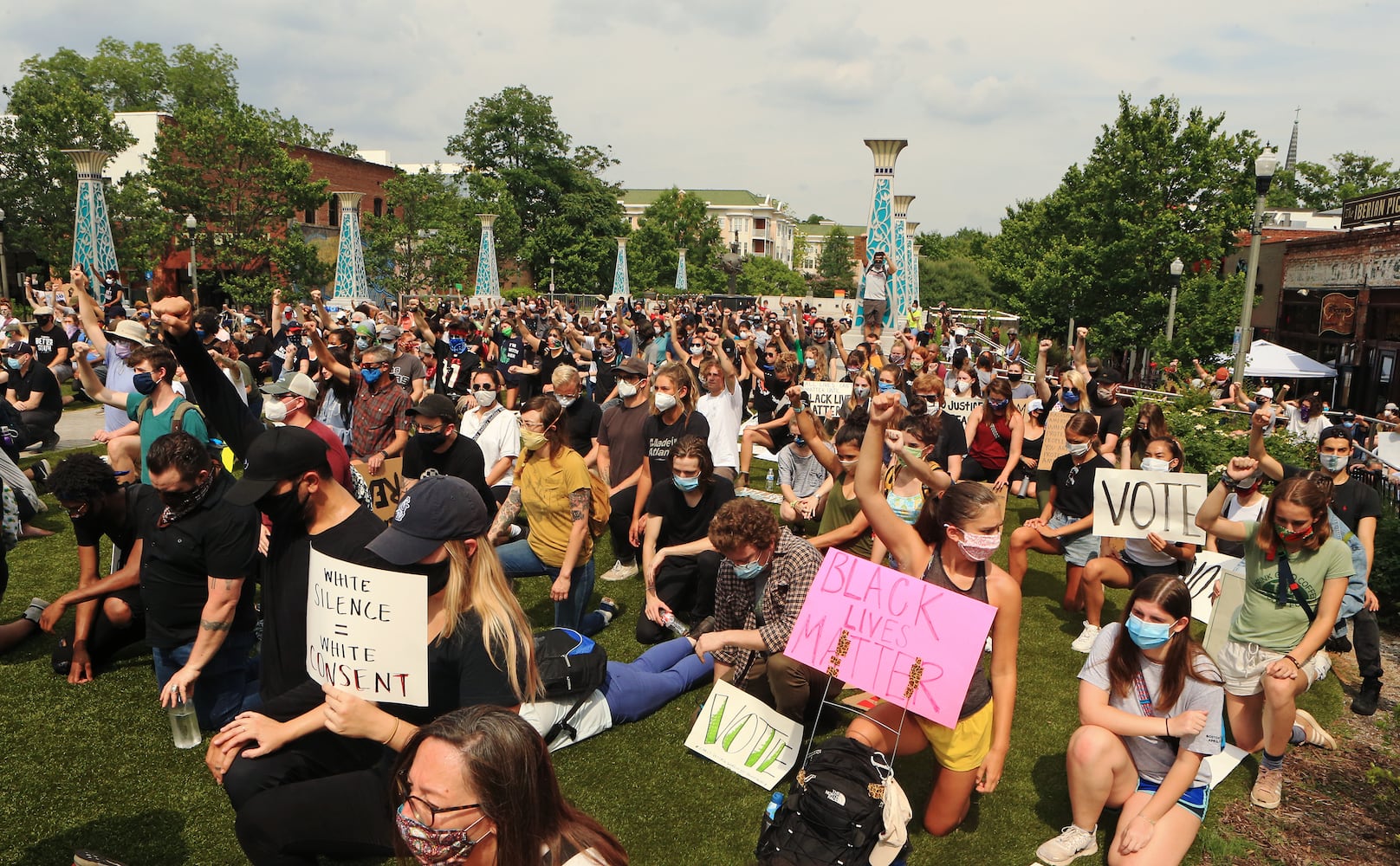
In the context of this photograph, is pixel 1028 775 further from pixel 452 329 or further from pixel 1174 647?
pixel 452 329

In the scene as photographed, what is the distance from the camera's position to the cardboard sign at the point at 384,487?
6.71 m

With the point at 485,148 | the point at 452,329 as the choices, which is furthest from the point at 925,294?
the point at 452,329

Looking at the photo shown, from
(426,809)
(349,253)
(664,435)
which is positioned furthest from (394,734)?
(349,253)

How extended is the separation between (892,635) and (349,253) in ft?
96.4

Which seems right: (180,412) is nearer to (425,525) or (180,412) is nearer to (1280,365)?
(425,525)

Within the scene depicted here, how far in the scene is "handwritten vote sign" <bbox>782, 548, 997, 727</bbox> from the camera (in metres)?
3.93

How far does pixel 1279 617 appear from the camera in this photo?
15.9ft

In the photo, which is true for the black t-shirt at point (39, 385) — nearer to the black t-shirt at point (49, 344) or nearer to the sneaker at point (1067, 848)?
the black t-shirt at point (49, 344)

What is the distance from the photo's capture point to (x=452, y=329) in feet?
52.9

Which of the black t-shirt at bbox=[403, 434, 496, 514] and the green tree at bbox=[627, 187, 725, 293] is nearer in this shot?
the black t-shirt at bbox=[403, 434, 496, 514]

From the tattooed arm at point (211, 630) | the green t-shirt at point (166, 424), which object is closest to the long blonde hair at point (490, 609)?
the tattooed arm at point (211, 630)

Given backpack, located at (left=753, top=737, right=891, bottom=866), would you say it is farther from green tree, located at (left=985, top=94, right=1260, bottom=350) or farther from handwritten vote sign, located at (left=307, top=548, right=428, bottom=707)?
green tree, located at (left=985, top=94, right=1260, bottom=350)

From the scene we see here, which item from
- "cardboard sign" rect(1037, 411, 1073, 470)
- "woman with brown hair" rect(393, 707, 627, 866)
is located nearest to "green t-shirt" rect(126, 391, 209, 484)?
"woman with brown hair" rect(393, 707, 627, 866)

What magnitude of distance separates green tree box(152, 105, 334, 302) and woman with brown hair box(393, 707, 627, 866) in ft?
127
